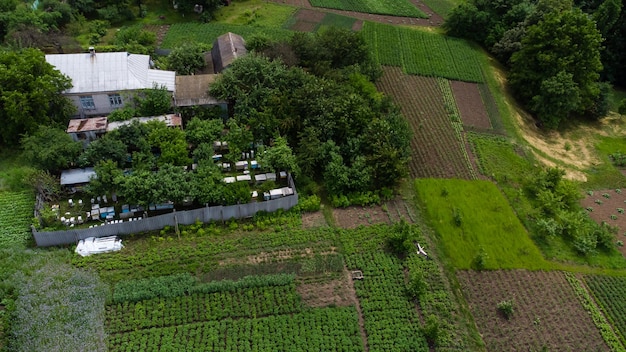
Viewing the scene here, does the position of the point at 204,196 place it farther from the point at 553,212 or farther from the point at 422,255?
the point at 553,212

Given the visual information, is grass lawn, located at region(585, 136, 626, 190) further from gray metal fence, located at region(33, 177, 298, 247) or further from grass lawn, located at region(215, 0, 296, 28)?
grass lawn, located at region(215, 0, 296, 28)

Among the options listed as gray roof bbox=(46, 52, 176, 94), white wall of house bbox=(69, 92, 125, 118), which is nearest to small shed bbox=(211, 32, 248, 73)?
gray roof bbox=(46, 52, 176, 94)

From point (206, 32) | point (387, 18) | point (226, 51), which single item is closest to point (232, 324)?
point (226, 51)

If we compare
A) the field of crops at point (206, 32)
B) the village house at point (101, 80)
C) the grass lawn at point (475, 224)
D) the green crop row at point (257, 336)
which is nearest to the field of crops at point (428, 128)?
the grass lawn at point (475, 224)

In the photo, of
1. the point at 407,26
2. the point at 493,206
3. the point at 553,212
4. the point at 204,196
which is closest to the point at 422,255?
the point at 493,206

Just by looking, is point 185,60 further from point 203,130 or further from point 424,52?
point 424,52
